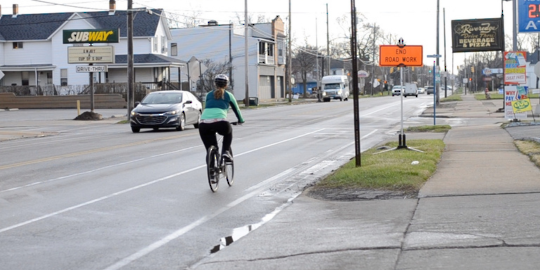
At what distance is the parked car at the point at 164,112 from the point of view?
26719 millimetres

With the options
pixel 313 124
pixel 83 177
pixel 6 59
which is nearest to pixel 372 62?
pixel 6 59

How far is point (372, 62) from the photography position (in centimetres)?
11912

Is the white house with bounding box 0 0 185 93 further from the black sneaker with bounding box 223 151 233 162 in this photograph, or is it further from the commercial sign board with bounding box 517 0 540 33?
the black sneaker with bounding box 223 151 233 162

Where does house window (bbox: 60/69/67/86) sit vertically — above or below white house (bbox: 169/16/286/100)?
below

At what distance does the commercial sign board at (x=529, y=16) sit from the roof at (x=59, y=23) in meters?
45.5

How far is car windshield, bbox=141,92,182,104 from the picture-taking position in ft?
91.6

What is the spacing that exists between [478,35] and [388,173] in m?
33.2

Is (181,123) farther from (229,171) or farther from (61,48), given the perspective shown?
(61,48)

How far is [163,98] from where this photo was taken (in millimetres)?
28172

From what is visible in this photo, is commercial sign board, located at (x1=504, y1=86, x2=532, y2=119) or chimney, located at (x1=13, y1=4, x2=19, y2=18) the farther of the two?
chimney, located at (x1=13, y1=4, x2=19, y2=18)

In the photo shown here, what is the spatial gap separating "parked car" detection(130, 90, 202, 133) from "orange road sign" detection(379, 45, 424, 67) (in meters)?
11.6

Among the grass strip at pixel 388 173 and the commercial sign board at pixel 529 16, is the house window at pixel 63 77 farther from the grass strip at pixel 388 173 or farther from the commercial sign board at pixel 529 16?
the grass strip at pixel 388 173

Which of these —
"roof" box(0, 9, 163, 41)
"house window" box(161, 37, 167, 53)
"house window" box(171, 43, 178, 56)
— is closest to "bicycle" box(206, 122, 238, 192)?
"roof" box(0, 9, 163, 41)

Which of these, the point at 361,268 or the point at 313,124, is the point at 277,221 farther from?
the point at 313,124
